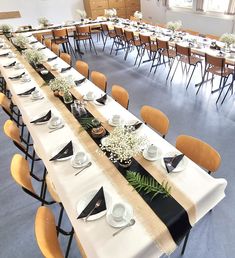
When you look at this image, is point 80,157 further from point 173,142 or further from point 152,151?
point 173,142

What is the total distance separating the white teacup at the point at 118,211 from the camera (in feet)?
4.33

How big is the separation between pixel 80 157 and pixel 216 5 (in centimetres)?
684

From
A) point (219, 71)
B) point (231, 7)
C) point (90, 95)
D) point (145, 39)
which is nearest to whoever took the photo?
point (90, 95)

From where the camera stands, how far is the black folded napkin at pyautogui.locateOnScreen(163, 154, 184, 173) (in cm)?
162

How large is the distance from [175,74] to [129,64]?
4.61 ft

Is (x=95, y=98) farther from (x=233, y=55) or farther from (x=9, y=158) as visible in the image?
(x=233, y=55)

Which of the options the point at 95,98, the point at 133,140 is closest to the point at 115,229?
the point at 133,140

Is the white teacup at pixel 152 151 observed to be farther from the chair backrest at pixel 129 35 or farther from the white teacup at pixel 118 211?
the chair backrest at pixel 129 35

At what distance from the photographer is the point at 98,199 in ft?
4.76

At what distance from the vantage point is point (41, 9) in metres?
8.61

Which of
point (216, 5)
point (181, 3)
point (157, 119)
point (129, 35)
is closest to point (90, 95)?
point (157, 119)

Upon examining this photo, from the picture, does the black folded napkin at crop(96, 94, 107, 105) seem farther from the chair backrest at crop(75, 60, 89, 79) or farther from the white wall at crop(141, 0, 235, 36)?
the white wall at crop(141, 0, 235, 36)

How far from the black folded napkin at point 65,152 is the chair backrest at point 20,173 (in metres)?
0.25

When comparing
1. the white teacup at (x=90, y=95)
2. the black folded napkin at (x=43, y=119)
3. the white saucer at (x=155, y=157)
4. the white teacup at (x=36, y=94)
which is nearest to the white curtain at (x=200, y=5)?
the white teacup at (x=90, y=95)
